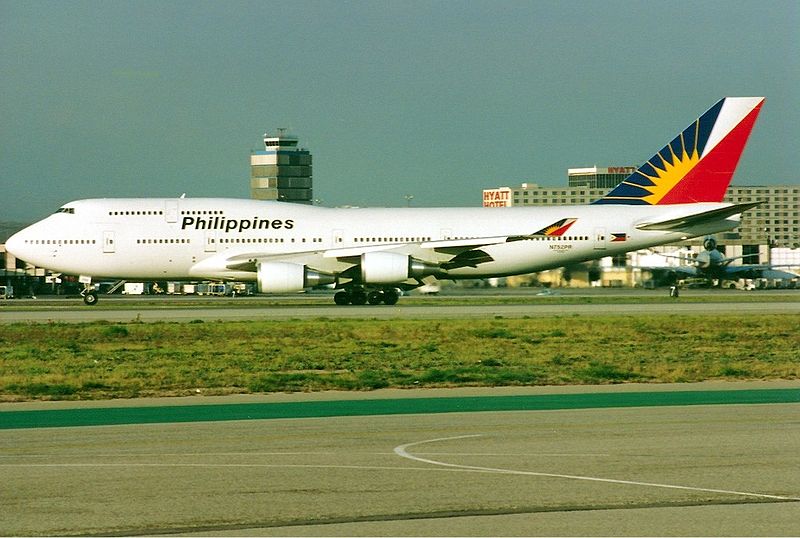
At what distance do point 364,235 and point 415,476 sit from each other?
105ft

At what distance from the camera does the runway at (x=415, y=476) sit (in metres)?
8.34

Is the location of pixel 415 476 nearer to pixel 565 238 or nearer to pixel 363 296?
pixel 363 296

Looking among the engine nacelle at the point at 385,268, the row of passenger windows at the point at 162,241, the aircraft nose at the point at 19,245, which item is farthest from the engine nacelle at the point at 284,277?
the aircraft nose at the point at 19,245

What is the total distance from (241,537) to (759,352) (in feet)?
63.3

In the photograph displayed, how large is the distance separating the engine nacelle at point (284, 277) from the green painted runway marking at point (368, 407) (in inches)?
868

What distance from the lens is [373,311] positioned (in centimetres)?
3722

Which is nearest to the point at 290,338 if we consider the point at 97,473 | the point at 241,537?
the point at 97,473

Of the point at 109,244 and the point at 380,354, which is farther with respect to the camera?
the point at 109,244

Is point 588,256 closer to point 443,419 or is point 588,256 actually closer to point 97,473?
point 443,419

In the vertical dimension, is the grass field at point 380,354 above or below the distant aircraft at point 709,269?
below

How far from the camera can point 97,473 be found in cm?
1033

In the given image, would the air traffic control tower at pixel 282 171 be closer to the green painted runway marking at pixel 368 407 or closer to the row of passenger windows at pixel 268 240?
the row of passenger windows at pixel 268 240

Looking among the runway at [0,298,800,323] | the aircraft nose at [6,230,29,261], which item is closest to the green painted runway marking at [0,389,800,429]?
the runway at [0,298,800,323]

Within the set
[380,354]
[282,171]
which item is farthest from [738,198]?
[380,354]
